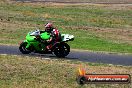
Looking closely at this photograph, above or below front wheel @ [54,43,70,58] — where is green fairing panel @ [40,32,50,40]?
above

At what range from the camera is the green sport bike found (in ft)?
77.5

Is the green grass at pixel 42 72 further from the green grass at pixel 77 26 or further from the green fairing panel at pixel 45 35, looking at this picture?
the green grass at pixel 77 26

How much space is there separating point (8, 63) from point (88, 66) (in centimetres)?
369

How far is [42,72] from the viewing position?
18.2 m

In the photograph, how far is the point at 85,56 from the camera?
24.5 meters

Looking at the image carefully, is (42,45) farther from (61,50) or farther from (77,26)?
(77,26)

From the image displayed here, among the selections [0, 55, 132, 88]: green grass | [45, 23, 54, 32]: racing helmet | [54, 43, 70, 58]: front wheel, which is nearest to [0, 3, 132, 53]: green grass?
[54, 43, 70, 58]: front wheel

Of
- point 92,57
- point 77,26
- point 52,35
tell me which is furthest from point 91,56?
point 77,26

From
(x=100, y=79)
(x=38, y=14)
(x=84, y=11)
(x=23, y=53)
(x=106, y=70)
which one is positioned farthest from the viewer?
(x=84, y=11)

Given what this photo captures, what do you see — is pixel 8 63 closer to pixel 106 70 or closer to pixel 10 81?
pixel 10 81

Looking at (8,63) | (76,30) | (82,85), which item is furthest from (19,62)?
(76,30)

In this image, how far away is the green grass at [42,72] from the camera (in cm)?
1659

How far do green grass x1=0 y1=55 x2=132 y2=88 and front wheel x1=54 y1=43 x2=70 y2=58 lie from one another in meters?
1.85

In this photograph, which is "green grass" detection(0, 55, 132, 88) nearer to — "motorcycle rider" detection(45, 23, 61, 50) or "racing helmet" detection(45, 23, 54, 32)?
"motorcycle rider" detection(45, 23, 61, 50)
